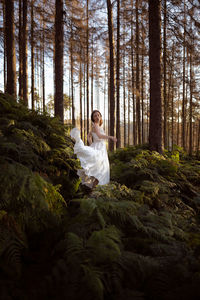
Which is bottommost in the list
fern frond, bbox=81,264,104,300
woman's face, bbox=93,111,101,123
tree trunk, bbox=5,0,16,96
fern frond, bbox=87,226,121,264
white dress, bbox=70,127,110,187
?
fern frond, bbox=81,264,104,300

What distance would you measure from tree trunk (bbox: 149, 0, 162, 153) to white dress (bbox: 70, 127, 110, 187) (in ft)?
8.41

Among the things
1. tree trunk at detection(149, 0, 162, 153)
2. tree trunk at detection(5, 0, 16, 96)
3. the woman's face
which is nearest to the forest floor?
the woman's face

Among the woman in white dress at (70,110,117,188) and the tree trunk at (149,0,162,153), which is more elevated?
the tree trunk at (149,0,162,153)

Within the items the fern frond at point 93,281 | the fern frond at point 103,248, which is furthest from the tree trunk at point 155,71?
the fern frond at point 93,281

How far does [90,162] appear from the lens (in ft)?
15.4

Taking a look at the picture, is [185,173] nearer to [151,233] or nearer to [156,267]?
[151,233]

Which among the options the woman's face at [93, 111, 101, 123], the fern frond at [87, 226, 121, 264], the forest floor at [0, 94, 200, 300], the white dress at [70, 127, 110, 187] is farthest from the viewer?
the woman's face at [93, 111, 101, 123]

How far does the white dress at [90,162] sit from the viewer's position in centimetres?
451

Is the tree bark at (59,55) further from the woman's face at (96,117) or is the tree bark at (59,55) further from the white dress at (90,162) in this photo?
the white dress at (90,162)

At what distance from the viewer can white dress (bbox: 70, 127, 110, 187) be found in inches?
177

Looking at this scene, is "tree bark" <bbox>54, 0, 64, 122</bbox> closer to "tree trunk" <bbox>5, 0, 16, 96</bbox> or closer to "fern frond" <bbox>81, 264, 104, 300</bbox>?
"tree trunk" <bbox>5, 0, 16, 96</bbox>

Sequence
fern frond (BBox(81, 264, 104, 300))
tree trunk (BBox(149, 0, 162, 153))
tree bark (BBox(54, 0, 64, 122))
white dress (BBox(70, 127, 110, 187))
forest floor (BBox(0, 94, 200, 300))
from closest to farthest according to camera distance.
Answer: fern frond (BBox(81, 264, 104, 300)) → forest floor (BBox(0, 94, 200, 300)) → white dress (BBox(70, 127, 110, 187)) → tree trunk (BBox(149, 0, 162, 153)) → tree bark (BBox(54, 0, 64, 122))

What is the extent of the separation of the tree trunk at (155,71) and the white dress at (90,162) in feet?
8.41

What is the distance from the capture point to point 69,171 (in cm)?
405
